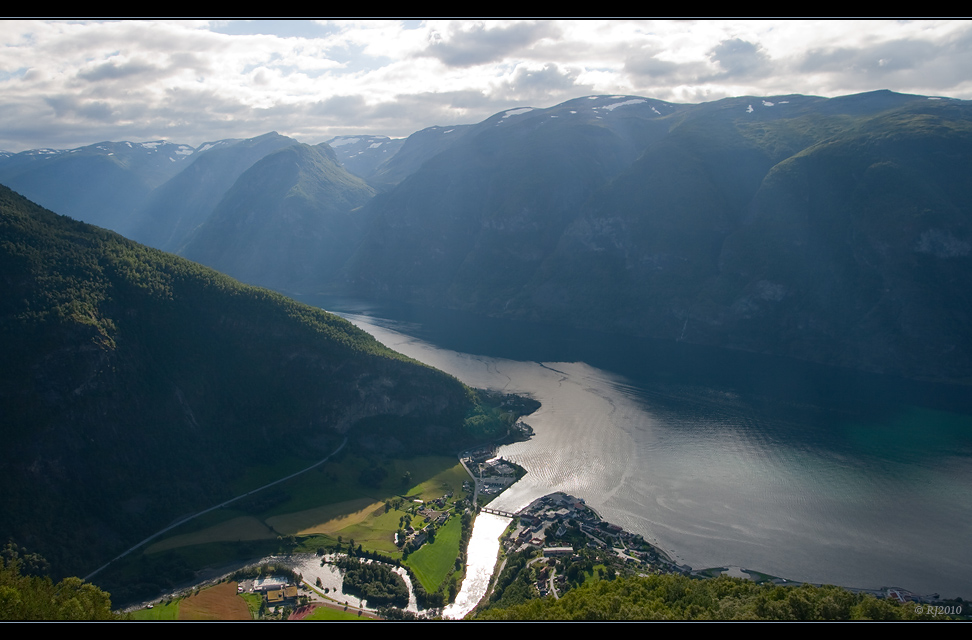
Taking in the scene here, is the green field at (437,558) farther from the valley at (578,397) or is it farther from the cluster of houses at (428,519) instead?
the cluster of houses at (428,519)

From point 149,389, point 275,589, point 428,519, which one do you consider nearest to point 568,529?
point 428,519

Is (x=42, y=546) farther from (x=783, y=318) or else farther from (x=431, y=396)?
(x=783, y=318)

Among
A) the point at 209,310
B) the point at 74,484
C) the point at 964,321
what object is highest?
the point at 964,321

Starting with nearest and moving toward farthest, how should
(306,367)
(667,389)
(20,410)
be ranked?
(20,410) < (306,367) < (667,389)

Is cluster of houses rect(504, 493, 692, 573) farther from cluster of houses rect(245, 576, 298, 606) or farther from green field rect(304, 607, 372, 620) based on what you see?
cluster of houses rect(245, 576, 298, 606)

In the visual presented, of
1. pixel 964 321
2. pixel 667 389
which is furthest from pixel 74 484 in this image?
pixel 964 321

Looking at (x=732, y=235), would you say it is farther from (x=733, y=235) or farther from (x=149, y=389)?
(x=149, y=389)
